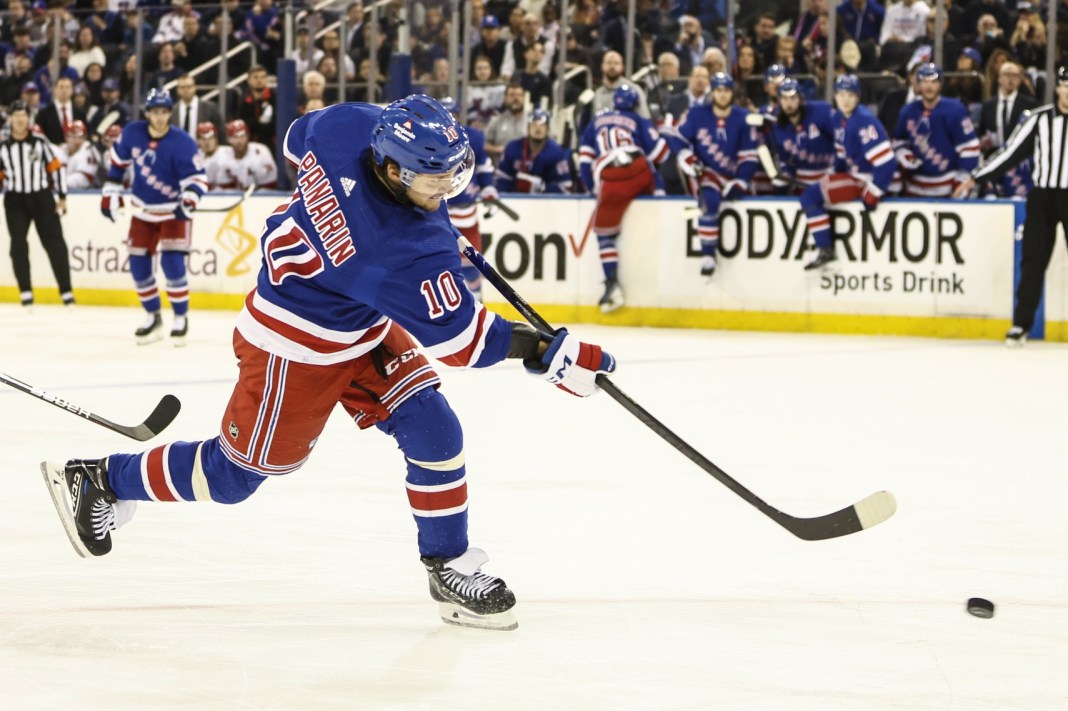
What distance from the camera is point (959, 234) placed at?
10.4 meters

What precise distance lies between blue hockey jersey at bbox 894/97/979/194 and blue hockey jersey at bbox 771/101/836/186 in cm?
47

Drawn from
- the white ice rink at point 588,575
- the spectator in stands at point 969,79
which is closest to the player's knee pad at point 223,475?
the white ice rink at point 588,575

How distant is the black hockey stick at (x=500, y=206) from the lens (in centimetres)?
1185

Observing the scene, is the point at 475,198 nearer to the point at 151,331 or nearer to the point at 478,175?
the point at 478,175

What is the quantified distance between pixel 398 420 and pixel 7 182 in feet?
33.2

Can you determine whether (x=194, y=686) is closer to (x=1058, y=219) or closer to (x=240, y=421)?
(x=240, y=421)

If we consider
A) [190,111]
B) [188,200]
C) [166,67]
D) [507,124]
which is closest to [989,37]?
[507,124]

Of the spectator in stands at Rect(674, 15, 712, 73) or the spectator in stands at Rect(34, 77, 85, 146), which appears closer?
the spectator in stands at Rect(674, 15, 712, 73)

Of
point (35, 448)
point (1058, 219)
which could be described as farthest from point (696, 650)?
point (1058, 219)

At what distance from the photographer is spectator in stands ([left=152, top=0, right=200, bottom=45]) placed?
13.9 m

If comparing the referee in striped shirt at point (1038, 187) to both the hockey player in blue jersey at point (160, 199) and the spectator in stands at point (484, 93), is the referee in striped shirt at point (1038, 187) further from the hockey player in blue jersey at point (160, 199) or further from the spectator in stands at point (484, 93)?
the hockey player in blue jersey at point (160, 199)

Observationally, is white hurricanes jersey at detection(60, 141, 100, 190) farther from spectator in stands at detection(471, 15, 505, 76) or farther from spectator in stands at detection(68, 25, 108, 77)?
spectator in stands at detection(471, 15, 505, 76)

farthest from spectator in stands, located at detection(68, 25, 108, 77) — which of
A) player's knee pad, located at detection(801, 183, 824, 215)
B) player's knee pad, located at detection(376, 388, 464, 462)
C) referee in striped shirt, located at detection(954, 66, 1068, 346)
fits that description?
player's knee pad, located at detection(376, 388, 464, 462)

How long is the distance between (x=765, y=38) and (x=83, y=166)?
6192 millimetres
